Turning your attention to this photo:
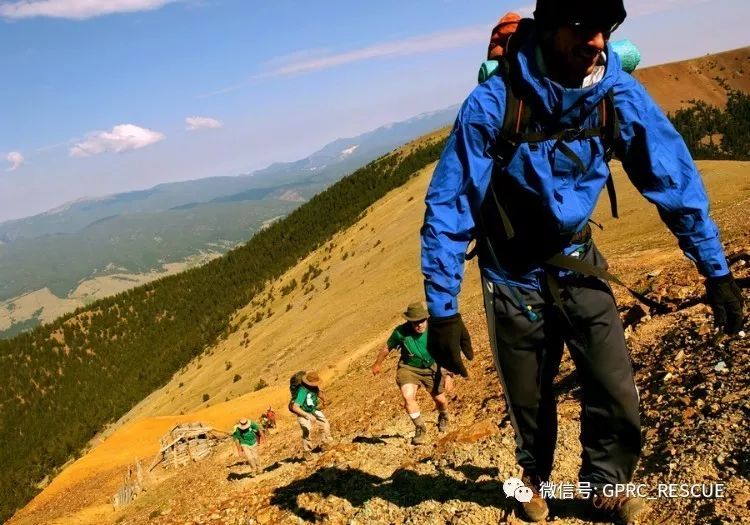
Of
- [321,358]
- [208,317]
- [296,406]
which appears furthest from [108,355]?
[296,406]

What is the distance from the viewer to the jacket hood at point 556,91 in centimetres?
261

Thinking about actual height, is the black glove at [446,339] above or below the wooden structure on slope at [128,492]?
above

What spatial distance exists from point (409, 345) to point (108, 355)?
56.2 m

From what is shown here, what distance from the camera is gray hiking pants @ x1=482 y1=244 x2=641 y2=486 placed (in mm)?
3010

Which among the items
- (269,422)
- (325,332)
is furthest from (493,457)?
(325,332)

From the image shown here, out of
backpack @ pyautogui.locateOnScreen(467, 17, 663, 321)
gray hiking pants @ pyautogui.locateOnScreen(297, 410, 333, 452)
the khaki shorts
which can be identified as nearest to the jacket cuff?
backpack @ pyautogui.locateOnScreen(467, 17, 663, 321)

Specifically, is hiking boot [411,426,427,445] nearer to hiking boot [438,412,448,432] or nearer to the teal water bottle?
hiking boot [438,412,448,432]

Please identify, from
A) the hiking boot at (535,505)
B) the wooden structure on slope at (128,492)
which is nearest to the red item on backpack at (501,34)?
the hiking boot at (535,505)

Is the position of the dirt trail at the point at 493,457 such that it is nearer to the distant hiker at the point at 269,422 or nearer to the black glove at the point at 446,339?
the black glove at the point at 446,339

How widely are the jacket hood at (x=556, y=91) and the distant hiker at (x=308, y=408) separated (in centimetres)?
696

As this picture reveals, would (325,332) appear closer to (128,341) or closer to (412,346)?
(412,346)

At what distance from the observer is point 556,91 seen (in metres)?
2.62

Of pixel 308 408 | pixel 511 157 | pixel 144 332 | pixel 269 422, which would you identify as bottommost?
pixel 144 332

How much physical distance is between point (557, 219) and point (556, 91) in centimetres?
65
